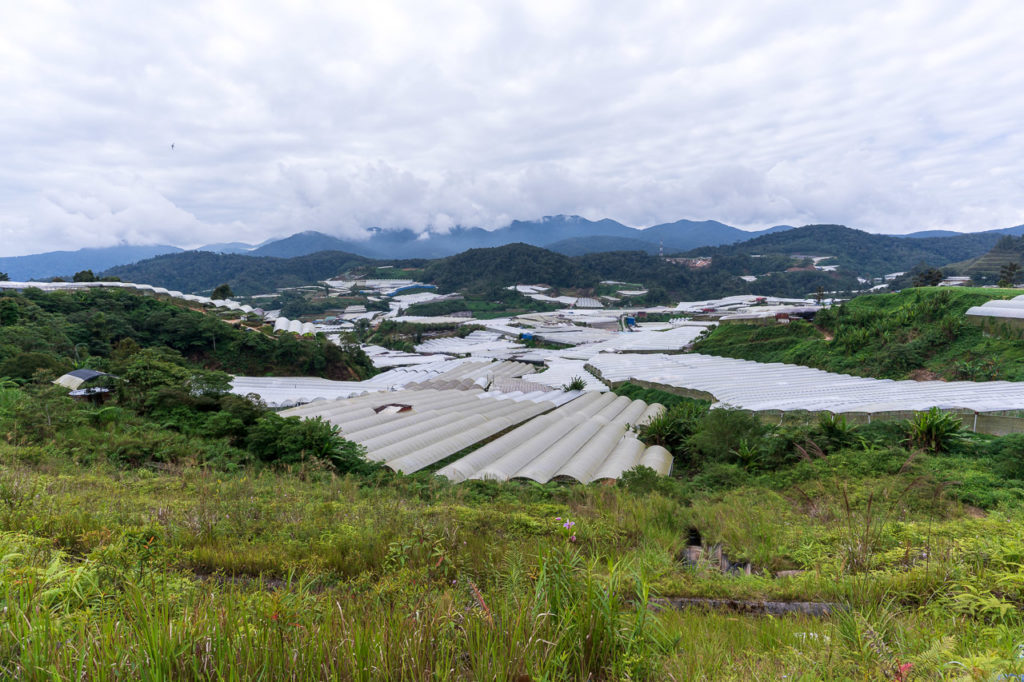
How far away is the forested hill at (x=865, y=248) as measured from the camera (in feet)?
427

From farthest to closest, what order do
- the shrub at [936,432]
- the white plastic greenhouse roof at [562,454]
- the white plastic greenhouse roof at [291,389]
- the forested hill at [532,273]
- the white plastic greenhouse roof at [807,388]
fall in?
1. the forested hill at [532,273]
2. the white plastic greenhouse roof at [291,389]
3. the white plastic greenhouse roof at [807,388]
4. the white plastic greenhouse roof at [562,454]
5. the shrub at [936,432]

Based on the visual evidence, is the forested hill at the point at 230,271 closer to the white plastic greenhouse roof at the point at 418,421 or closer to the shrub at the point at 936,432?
the white plastic greenhouse roof at the point at 418,421

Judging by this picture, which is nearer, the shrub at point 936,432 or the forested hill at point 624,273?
the shrub at point 936,432

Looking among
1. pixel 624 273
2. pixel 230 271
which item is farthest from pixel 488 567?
pixel 230 271

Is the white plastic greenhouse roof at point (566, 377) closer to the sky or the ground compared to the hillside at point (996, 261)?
closer to the ground

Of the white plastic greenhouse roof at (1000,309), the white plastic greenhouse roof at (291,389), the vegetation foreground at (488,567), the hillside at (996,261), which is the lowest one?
the white plastic greenhouse roof at (291,389)

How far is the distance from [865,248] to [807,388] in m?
157

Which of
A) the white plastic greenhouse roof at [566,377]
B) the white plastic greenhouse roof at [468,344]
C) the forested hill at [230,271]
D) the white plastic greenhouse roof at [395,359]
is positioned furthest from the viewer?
the forested hill at [230,271]

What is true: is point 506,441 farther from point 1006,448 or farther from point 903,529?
point 1006,448

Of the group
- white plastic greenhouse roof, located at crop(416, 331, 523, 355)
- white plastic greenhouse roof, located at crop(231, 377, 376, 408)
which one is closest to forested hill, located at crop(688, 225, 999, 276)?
white plastic greenhouse roof, located at crop(416, 331, 523, 355)

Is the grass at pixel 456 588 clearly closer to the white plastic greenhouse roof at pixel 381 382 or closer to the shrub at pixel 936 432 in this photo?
the shrub at pixel 936 432

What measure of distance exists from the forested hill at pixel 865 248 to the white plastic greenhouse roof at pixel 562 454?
446 feet

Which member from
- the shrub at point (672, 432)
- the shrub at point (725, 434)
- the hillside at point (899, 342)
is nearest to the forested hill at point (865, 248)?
the hillside at point (899, 342)

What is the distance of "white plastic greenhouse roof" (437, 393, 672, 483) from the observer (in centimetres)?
977
